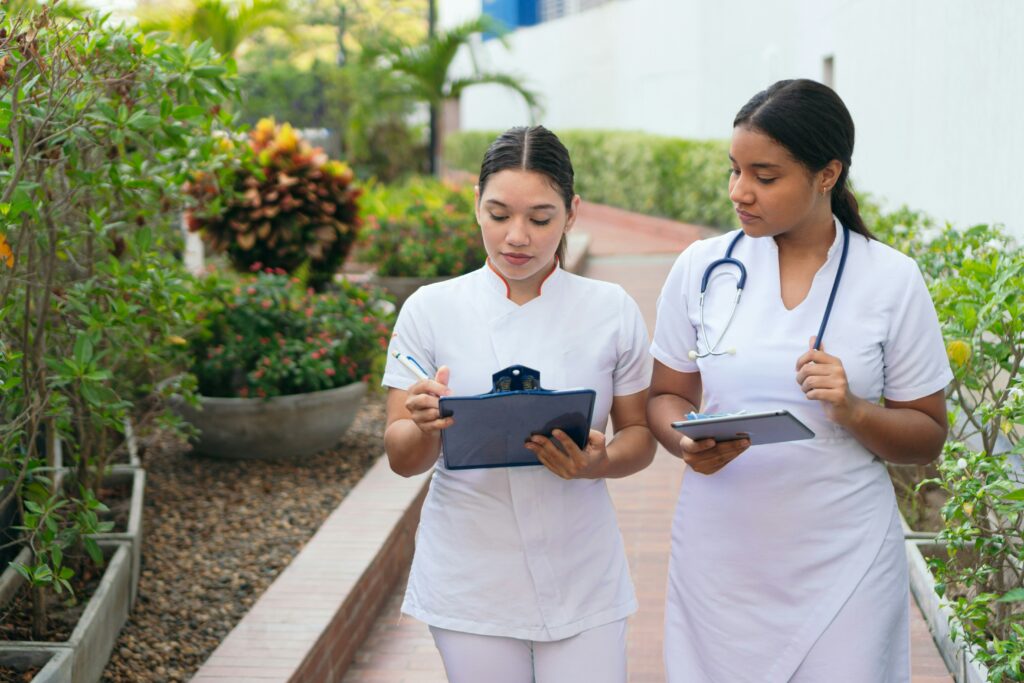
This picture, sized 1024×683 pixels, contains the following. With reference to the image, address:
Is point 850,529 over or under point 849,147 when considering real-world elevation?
under

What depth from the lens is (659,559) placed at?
5.66 m

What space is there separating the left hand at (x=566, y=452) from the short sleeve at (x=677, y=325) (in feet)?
0.92

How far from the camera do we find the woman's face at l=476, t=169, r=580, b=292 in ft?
8.43

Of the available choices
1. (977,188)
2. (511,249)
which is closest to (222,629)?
(511,249)

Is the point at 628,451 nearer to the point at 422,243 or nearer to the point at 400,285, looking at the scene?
the point at 400,285

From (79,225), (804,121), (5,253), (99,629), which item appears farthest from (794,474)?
(79,225)

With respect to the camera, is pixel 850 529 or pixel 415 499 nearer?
pixel 850 529

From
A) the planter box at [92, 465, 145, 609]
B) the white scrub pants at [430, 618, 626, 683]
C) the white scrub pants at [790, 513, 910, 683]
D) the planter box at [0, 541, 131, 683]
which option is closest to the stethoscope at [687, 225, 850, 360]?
the white scrub pants at [790, 513, 910, 683]

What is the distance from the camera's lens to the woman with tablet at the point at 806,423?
8.22 ft

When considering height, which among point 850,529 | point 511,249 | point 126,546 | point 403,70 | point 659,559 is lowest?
point 659,559

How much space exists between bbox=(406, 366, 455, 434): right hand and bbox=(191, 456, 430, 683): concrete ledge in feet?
5.45

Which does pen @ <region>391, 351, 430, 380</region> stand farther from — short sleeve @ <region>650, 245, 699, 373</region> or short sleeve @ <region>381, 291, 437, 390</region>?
short sleeve @ <region>650, 245, 699, 373</region>

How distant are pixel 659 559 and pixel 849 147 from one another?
338 cm

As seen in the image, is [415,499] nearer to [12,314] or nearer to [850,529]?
[12,314]
